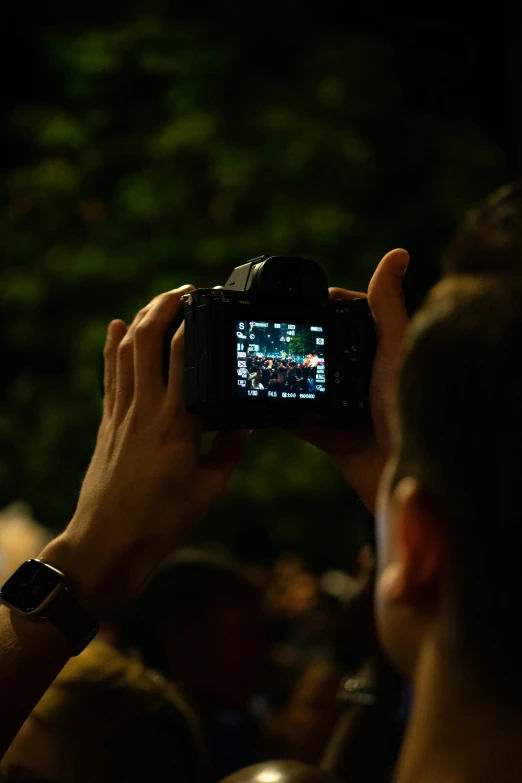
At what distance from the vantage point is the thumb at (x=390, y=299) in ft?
6.55

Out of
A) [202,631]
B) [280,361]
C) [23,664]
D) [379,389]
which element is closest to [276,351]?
[280,361]

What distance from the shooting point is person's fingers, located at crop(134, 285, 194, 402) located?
6.70 ft

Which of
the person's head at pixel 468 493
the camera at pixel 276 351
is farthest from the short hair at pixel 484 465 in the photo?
the camera at pixel 276 351

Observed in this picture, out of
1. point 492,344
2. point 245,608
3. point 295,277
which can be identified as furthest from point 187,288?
point 245,608

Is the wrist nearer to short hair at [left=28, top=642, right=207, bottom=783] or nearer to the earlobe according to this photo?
short hair at [left=28, top=642, right=207, bottom=783]

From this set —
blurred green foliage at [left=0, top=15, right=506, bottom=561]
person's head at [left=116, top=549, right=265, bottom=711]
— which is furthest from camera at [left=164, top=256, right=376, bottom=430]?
blurred green foliage at [left=0, top=15, right=506, bottom=561]

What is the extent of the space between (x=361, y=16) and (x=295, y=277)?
7.43 meters

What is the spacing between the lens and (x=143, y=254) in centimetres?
851

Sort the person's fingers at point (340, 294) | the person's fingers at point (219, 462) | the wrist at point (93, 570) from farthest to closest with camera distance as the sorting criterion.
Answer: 1. the person's fingers at point (340, 294)
2. the person's fingers at point (219, 462)
3. the wrist at point (93, 570)

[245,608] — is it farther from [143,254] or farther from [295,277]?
[143,254]

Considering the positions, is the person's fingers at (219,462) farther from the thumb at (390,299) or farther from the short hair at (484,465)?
the short hair at (484,465)

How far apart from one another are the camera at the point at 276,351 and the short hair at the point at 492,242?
795mm

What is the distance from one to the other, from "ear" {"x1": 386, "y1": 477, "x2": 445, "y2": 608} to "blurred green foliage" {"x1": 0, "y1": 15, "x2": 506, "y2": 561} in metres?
6.96

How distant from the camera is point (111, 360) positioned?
219 cm
